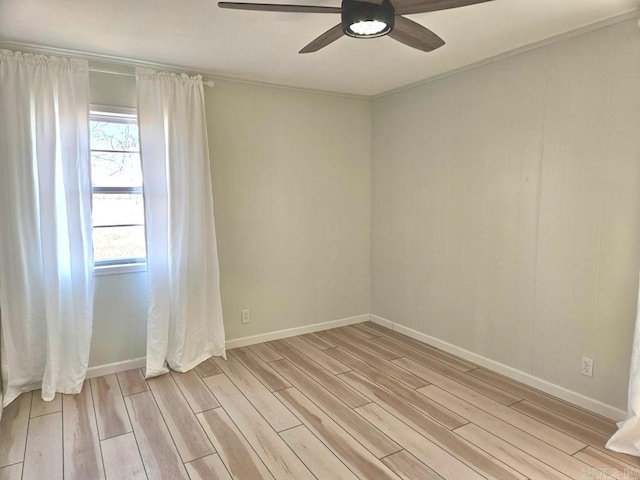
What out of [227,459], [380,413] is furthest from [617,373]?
[227,459]

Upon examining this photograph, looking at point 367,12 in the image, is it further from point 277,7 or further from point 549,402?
point 549,402

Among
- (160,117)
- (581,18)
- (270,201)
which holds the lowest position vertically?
(270,201)

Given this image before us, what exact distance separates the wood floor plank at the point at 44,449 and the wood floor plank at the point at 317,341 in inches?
80.8

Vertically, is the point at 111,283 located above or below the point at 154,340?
above

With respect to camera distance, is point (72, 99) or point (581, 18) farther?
point (72, 99)

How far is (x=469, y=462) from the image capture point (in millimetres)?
2184

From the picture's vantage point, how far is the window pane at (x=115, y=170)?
3199mm

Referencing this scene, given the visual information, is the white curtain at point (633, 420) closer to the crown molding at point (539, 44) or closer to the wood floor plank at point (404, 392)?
the wood floor plank at point (404, 392)

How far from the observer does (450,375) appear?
3236mm

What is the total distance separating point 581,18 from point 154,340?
358 centimetres

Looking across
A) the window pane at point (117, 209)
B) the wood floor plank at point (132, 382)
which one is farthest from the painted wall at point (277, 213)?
the window pane at point (117, 209)

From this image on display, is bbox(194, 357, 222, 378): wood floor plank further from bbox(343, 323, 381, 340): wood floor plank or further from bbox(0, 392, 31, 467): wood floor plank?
bbox(343, 323, 381, 340): wood floor plank

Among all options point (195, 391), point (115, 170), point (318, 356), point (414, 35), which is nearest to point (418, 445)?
point (318, 356)

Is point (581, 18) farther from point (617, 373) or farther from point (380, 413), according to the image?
point (380, 413)
